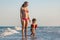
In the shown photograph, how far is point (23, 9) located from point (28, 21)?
0.68 meters

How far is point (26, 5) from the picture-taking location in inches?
555

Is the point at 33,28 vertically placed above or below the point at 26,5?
below

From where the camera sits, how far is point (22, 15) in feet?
46.7

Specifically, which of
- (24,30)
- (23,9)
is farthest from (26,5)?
(24,30)

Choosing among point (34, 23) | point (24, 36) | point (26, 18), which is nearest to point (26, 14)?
point (26, 18)

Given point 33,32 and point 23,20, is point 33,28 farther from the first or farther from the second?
point 23,20

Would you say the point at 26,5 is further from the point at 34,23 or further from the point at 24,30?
the point at 34,23

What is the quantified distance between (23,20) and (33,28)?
3421mm

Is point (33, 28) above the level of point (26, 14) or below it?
below

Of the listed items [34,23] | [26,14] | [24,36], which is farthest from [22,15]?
[34,23]

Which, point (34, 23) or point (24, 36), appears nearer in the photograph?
point (24, 36)

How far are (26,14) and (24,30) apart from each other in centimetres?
85

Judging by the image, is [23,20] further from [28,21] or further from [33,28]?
[33,28]

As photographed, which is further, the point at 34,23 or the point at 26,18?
the point at 34,23
